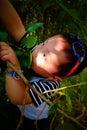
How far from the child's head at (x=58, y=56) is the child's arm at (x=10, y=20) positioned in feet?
0.38

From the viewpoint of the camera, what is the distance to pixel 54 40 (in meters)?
1.40

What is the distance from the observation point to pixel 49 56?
139cm

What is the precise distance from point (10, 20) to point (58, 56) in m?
0.25

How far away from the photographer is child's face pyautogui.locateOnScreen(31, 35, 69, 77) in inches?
53.6

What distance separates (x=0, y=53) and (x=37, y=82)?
0.33 meters

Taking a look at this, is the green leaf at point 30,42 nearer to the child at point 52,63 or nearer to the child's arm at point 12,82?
the child's arm at point 12,82

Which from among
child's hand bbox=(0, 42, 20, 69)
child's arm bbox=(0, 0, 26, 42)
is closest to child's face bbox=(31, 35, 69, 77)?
child's arm bbox=(0, 0, 26, 42)

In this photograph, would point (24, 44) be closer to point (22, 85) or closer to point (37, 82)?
point (22, 85)

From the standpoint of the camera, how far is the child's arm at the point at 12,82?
42.8 inches

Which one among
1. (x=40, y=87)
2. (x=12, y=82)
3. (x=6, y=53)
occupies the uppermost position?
(x=6, y=53)

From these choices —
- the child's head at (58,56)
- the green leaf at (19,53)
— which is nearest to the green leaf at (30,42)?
the green leaf at (19,53)

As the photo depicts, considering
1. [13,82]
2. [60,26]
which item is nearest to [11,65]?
[13,82]

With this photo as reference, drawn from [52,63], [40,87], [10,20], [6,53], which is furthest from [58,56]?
[6,53]

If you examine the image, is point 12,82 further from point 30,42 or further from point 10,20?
point 10,20
